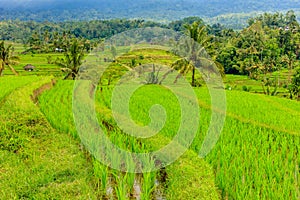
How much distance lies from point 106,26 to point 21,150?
222 ft

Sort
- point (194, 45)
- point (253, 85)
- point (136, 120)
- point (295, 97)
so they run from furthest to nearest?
point (253, 85) → point (295, 97) → point (194, 45) → point (136, 120)

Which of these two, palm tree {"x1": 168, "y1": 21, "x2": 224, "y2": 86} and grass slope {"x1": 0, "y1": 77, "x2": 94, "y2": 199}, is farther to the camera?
palm tree {"x1": 168, "y1": 21, "x2": 224, "y2": 86}

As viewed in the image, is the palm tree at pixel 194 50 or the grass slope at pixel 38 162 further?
the palm tree at pixel 194 50

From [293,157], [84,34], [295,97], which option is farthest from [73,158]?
[84,34]

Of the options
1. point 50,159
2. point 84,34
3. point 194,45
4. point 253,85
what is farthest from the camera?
point 84,34

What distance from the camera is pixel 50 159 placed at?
4.71 meters

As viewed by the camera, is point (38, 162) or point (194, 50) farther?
point (194, 50)

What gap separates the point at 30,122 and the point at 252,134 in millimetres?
3666

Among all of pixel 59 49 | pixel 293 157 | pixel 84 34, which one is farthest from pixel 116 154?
pixel 84 34

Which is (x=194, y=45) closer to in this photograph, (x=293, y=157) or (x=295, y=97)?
(x=295, y=97)

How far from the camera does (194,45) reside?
19.0 meters

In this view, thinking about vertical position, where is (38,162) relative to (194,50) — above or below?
below

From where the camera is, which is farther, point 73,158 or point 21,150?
point 21,150

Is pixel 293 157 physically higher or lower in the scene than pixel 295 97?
higher
